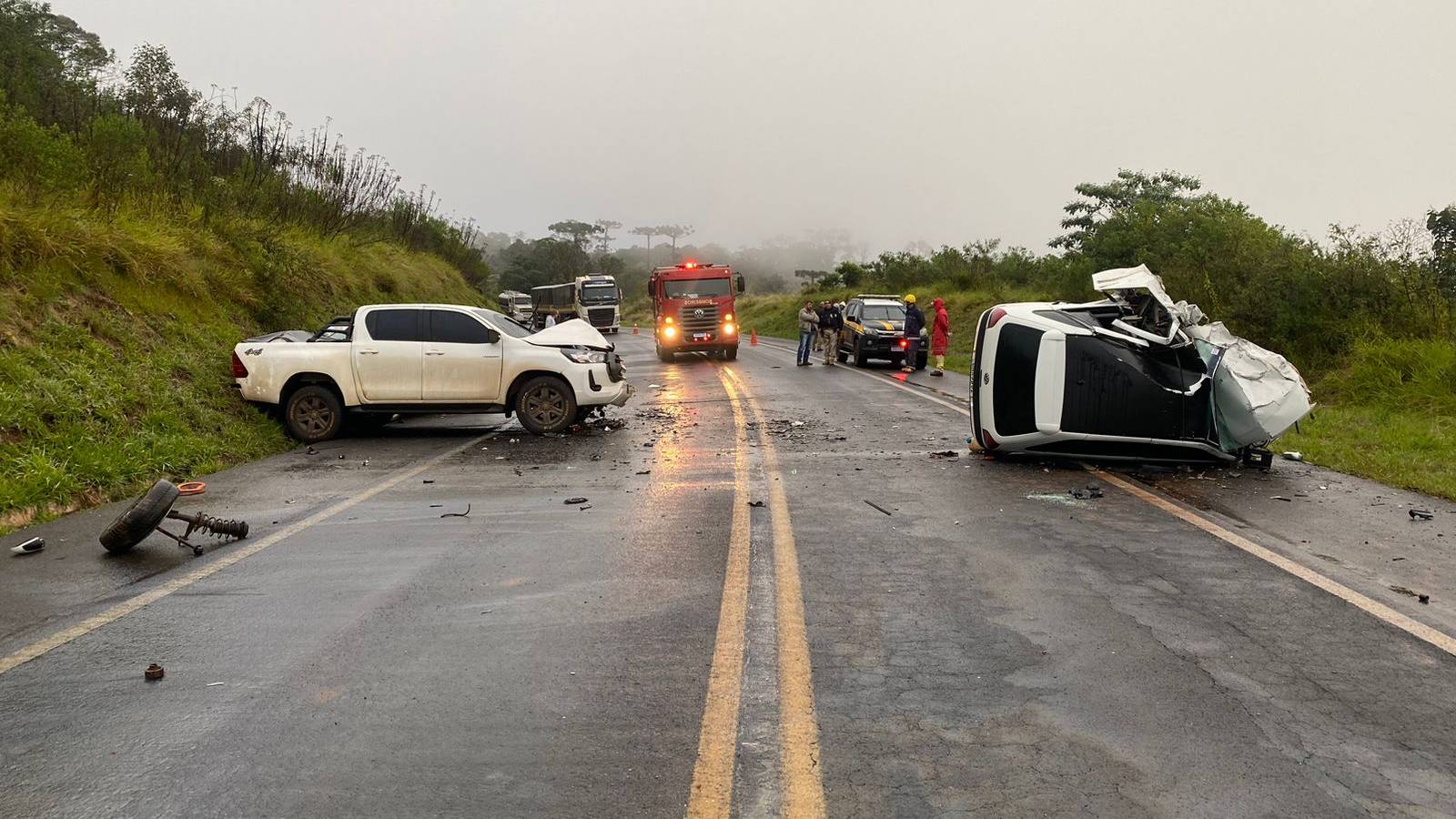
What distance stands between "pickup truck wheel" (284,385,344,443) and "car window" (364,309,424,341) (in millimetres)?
990

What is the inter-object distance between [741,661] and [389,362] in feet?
32.3

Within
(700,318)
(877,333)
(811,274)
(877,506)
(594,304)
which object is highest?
(811,274)

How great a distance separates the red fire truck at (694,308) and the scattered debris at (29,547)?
2390cm

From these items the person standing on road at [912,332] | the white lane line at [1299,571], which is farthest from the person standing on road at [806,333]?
the white lane line at [1299,571]

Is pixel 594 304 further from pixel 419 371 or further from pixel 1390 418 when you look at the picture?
pixel 1390 418

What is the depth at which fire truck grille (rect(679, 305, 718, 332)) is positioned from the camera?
100 feet

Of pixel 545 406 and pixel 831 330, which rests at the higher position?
pixel 831 330

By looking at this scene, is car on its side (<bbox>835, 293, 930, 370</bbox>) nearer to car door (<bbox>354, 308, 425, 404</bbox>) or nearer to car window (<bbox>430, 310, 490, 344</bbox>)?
car window (<bbox>430, 310, 490, 344</bbox>)

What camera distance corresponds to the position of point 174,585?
6.03 m

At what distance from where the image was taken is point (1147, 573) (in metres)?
6.01

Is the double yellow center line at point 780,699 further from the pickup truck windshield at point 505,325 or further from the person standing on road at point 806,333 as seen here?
the person standing on road at point 806,333

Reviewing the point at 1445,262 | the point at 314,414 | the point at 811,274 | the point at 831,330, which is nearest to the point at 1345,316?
the point at 1445,262

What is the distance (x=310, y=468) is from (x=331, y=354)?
2.63 m

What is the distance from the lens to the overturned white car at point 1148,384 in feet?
31.1
